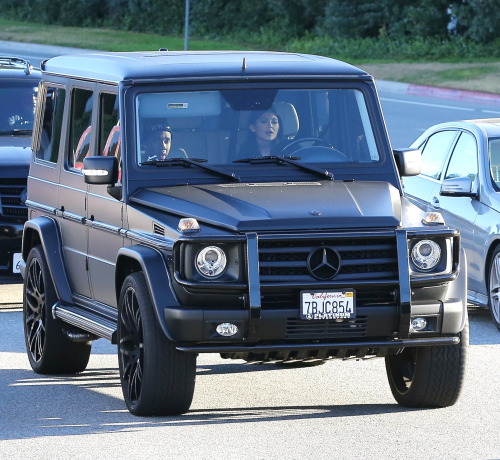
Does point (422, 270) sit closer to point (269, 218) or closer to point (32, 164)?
point (269, 218)

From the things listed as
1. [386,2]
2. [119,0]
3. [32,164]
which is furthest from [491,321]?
[119,0]

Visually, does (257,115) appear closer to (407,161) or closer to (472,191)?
(407,161)

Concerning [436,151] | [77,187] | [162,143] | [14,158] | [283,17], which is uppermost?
[162,143]

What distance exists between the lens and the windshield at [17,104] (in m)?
15.5

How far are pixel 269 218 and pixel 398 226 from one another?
2.23ft

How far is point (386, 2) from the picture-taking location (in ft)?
158

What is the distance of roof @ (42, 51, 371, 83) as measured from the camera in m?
8.77

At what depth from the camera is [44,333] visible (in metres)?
9.68

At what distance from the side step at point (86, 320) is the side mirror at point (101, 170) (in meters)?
0.83

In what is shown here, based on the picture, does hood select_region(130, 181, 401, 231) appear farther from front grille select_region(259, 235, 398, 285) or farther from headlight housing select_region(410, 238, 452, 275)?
headlight housing select_region(410, 238, 452, 275)

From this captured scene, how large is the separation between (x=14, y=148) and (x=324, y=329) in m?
7.52

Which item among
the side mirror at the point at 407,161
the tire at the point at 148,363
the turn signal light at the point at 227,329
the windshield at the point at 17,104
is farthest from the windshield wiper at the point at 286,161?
the windshield at the point at 17,104

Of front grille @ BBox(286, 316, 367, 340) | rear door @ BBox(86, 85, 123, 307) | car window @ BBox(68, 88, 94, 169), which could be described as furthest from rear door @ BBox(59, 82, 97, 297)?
front grille @ BBox(286, 316, 367, 340)

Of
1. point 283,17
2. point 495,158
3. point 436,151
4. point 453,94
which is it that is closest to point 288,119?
point 495,158
